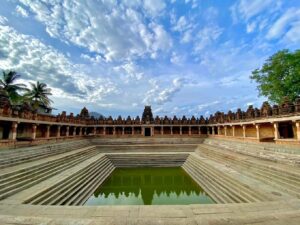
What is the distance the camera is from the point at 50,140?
19797 mm

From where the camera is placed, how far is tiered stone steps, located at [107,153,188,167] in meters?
19.8

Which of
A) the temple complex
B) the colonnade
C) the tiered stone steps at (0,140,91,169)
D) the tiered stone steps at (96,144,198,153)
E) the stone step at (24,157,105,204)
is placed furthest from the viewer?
the tiered stone steps at (96,144,198,153)

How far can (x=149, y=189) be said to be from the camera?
1290cm

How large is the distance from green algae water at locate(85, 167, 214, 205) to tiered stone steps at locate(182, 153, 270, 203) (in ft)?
1.67

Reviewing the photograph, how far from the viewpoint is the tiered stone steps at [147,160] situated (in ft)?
65.1

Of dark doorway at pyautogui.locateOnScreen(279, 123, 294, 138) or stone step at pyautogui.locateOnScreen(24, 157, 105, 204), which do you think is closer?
stone step at pyautogui.locateOnScreen(24, 157, 105, 204)

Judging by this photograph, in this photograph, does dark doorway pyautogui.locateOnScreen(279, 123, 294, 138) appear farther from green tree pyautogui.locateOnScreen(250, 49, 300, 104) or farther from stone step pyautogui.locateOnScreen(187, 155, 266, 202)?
stone step pyautogui.locateOnScreen(187, 155, 266, 202)

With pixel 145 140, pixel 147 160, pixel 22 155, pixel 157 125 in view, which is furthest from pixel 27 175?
pixel 157 125

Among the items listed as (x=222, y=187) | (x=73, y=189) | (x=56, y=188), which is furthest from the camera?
(x=222, y=187)

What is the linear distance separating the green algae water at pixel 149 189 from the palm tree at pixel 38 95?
22995mm

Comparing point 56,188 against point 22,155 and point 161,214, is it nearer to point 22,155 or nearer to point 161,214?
point 22,155

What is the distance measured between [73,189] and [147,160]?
10987 mm

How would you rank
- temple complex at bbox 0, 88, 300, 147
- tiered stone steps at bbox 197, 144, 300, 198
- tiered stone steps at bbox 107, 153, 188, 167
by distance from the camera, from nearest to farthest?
tiered stone steps at bbox 197, 144, 300, 198 → temple complex at bbox 0, 88, 300, 147 → tiered stone steps at bbox 107, 153, 188, 167

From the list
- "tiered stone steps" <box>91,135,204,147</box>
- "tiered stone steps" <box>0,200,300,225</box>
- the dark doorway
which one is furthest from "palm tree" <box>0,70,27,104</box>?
the dark doorway
